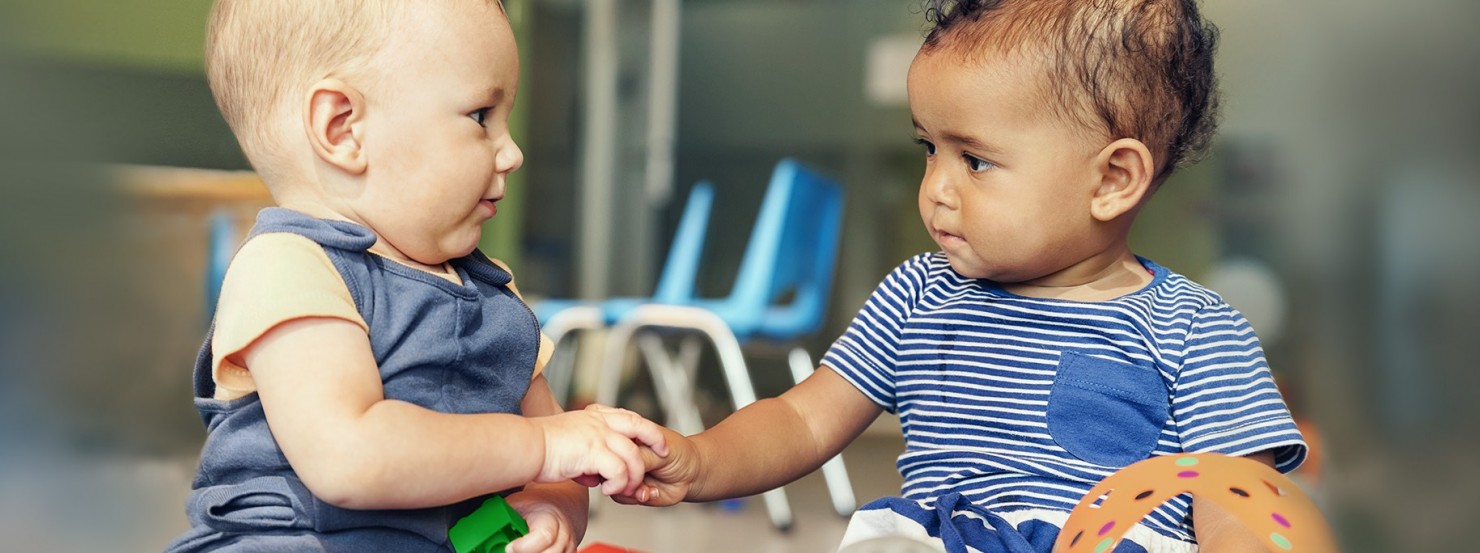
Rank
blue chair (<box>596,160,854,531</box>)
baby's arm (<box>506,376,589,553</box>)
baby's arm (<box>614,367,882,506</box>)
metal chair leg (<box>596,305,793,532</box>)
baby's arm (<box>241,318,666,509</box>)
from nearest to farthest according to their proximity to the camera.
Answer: baby's arm (<box>241,318,666,509</box>) → baby's arm (<box>506,376,589,553</box>) → baby's arm (<box>614,367,882,506</box>) → metal chair leg (<box>596,305,793,532</box>) → blue chair (<box>596,160,854,531</box>)

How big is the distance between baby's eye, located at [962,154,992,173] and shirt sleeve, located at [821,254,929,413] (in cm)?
14

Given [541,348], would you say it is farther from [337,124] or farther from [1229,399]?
[1229,399]

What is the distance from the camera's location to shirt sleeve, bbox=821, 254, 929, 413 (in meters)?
1.09

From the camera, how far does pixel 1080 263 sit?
1018 mm

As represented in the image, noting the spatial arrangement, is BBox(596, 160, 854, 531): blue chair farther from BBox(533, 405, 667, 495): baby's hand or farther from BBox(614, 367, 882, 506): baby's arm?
BBox(533, 405, 667, 495): baby's hand

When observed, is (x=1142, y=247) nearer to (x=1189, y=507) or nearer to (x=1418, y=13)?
(x=1418, y=13)

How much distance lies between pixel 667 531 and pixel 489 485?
1.79 m

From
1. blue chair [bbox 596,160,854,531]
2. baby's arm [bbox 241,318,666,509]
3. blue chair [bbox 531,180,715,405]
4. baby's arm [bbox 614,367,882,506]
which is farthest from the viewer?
blue chair [bbox 531,180,715,405]

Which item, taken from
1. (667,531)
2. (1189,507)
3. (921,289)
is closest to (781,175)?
(667,531)

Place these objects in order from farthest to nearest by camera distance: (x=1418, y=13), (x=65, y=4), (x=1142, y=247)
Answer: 1. (x=1142, y=247)
2. (x=1418, y=13)
3. (x=65, y=4)

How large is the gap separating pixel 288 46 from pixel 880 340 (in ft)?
1.76

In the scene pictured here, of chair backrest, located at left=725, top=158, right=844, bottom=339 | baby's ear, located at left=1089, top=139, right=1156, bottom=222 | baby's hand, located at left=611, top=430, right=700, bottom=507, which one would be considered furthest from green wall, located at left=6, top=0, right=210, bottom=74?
baby's ear, located at left=1089, top=139, right=1156, bottom=222

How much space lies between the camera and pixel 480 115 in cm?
85

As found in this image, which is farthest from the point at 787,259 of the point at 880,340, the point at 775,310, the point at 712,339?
the point at 880,340
